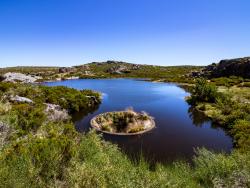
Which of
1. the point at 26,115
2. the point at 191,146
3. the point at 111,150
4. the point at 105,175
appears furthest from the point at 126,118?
the point at 105,175

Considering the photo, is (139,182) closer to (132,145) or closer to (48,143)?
(48,143)

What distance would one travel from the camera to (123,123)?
133 ft

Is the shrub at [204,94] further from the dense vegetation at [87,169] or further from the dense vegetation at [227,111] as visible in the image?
the dense vegetation at [87,169]

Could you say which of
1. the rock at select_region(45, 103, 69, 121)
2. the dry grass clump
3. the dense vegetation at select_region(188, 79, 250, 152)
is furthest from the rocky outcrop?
the rock at select_region(45, 103, 69, 121)

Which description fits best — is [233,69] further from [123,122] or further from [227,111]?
[123,122]

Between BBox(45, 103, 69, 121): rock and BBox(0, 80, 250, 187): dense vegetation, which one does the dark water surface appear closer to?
BBox(45, 103, 69, 121): rock

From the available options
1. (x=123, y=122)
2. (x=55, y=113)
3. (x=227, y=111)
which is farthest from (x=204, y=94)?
(x=55, y=113)

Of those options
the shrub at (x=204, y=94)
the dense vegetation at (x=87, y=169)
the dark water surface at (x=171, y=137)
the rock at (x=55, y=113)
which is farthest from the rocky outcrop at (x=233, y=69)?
the dense vegetation at (x=87, y=169)

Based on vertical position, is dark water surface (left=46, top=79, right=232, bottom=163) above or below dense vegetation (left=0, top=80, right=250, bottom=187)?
below

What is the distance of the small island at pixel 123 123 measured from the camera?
37688mm

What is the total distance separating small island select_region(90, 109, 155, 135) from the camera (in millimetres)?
37688

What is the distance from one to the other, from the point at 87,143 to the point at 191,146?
15.9 m

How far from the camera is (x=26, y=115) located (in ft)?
109

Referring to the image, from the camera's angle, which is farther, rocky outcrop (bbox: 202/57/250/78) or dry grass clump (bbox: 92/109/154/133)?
rocky outcrop (bbox: 202/57/250/78)
